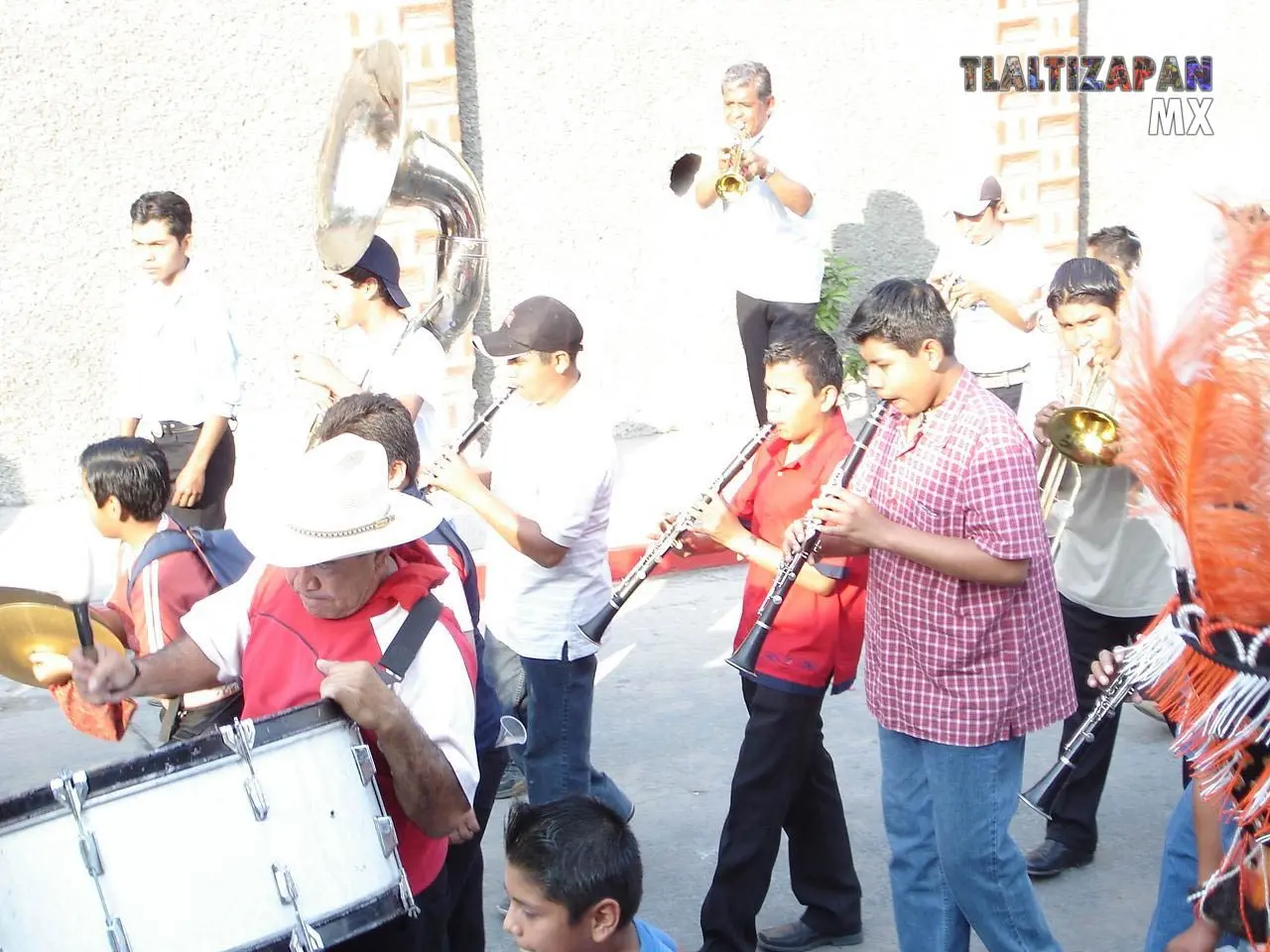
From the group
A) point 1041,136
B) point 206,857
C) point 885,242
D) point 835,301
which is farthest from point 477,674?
point 1041,136

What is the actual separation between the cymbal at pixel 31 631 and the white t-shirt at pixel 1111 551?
2.74m

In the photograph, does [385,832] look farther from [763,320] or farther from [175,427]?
[763,320]

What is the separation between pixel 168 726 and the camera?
12.1ft

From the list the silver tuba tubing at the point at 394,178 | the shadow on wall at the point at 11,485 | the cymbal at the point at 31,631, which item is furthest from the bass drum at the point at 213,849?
the shadow on wall at the point at 11,485

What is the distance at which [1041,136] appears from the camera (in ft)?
32.7

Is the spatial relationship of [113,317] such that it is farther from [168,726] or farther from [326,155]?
[168,726]

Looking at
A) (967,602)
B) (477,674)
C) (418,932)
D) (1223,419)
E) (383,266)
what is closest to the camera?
(1223,419)

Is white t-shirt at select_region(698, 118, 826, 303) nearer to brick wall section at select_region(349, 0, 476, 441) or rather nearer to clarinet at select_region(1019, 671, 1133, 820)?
brick wall section at select_region(349, 0, 476, 441)

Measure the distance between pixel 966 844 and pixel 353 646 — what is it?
5.01 feet

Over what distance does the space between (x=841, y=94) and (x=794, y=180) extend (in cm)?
258

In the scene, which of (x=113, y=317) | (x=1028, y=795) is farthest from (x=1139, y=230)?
(x=113, y=317)

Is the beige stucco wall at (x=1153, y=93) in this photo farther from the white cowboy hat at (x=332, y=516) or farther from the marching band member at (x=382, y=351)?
the white cowboy hat at (x=332, y=516)

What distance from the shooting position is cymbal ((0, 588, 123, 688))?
2977 millimetres

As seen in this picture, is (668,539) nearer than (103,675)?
No
